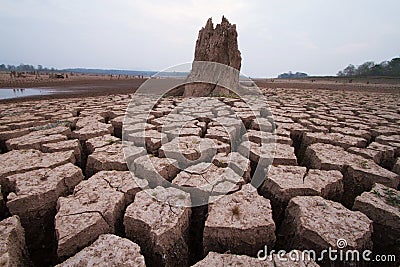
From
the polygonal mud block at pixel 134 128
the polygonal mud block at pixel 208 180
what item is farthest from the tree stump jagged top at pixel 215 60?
the polygonal mud block at pixel 208 180

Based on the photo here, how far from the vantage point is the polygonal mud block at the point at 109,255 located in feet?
3.55

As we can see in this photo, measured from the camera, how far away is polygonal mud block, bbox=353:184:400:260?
1.46 metres

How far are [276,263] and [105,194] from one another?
4.04 ft

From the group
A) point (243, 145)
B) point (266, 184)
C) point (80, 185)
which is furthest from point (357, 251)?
point (80, 185)

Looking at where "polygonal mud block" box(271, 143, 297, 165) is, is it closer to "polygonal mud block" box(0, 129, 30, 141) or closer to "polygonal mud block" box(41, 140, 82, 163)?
"polygonal mud block" box(41, 140, 82, 163)

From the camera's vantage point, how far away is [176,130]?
3117mm

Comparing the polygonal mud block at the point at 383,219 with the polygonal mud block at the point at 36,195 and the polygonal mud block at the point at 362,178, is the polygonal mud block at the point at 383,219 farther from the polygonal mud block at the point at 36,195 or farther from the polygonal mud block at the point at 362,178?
the polygonal mud block at the point at 36,195

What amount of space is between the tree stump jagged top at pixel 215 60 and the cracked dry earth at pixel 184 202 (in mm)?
4998

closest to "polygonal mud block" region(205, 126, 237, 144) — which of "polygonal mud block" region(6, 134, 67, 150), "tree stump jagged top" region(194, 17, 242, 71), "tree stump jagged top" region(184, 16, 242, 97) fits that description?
"polygonal mud block" region(6, 134, 67, 150)

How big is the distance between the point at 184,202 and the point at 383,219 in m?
1.38

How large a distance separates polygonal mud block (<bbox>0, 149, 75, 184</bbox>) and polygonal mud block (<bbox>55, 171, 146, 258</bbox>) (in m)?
0.55

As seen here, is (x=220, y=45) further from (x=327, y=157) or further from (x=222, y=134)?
(x=327, y=157)

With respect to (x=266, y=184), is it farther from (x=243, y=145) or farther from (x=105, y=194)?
(x=105, y=194)

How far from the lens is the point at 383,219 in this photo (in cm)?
149
